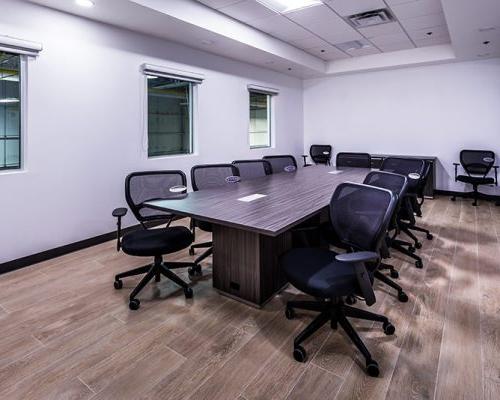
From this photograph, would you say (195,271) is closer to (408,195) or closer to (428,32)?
(408,195)

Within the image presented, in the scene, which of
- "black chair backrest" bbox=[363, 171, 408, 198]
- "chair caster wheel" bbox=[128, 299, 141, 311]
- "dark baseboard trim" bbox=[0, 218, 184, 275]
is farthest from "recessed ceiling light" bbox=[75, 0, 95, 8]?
"black chair backrest" bbox=[363, 171, 408, 198]

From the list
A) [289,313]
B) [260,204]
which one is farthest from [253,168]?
[289,313]

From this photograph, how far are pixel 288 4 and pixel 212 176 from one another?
2.32 meters

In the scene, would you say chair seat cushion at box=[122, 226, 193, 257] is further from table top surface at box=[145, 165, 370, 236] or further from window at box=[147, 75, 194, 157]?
window at box=[147, 75, 194, 157]

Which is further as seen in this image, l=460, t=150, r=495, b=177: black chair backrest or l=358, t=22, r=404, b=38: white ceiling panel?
l=460, t=150, r=495, b=177: black chair backrest

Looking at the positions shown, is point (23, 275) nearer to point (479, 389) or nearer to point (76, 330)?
point (76, 330)

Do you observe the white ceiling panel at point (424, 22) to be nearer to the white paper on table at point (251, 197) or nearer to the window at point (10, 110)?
the white paper on table at point (251, 197)

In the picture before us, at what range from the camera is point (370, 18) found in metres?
4.34

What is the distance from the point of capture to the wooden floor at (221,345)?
162 cm

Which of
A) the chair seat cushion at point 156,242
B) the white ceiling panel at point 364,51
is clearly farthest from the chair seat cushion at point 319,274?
the white ceiling panel at point 364,51

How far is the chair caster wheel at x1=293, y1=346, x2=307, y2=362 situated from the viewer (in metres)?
1.80

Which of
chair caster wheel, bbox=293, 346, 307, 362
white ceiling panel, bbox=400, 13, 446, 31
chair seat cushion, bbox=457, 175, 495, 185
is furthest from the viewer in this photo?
chair seat cushion, bbox=457, 175, 495, 185

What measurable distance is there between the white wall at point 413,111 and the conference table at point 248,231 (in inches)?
185

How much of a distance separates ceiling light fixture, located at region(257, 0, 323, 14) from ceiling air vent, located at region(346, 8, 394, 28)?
28.2 inches
